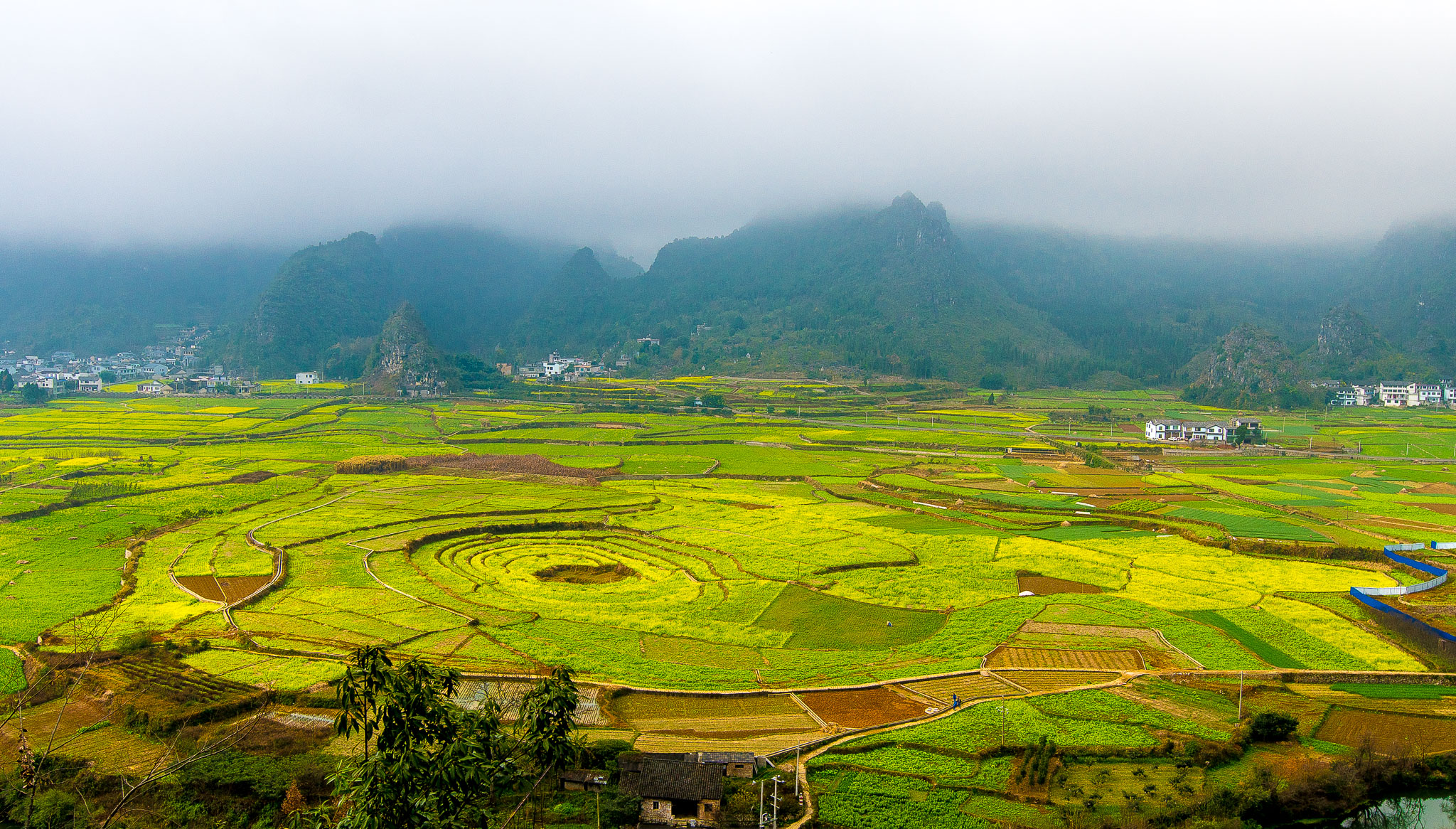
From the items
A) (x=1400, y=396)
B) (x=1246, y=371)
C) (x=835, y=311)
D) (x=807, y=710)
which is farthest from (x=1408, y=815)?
(x=835, y=311)

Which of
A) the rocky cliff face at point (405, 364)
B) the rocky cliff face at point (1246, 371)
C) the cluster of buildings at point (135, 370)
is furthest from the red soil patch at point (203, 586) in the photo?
the rocky cliff face at point (1246, 371)

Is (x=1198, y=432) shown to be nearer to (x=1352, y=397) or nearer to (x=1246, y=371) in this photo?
(x=1246, y=371)

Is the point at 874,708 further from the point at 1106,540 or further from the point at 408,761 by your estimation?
the point at 1106,540

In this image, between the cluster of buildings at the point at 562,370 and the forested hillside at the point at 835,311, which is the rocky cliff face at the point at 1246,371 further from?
the cluster of buildings at the point at 562,370

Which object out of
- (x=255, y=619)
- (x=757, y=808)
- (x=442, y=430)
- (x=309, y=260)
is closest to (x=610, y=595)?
(x=255, y=619)

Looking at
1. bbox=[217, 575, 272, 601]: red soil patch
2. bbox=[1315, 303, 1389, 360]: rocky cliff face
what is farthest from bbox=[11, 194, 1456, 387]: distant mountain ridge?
bbox=[217, 575, 272, 601]: red soil patch

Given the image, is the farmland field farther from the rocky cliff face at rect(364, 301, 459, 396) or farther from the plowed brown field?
the rocky cliff face at rect(364, 301, 459, 396)
